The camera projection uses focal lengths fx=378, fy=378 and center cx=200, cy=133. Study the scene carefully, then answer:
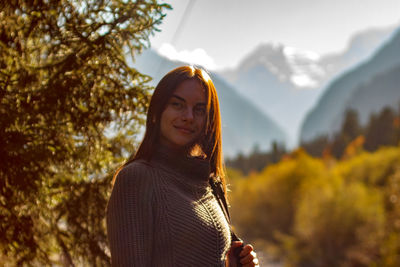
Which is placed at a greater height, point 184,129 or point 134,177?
point 184,129

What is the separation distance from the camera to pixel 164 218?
186cm

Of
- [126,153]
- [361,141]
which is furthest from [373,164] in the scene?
[126,153]

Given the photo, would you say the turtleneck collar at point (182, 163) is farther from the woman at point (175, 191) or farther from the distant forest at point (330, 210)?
the distant forest at point (330, 210)

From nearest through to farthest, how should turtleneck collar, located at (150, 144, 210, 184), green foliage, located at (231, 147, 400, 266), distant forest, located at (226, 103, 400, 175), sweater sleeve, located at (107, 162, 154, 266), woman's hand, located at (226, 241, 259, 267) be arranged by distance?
sweater sleeve, located at (107, 162, 154, 266) → turtleneck collar, located at (150, 144, 210, 184) → woman's hand, located at (226, 241, 259, 267) → green foliage, located at (231, 147, 400, 266) → distant forest, located at (226, 103, 400, 175)

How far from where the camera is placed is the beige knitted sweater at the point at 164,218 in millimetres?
1751

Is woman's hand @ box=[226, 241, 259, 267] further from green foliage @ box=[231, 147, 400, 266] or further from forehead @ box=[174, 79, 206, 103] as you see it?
green foliage @ box=[231, 147, 400, 266]

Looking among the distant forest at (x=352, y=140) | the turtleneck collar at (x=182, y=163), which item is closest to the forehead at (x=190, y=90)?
the turtleneck collar at (x=182, y=163)

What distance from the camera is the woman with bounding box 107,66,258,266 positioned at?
5.82 ft

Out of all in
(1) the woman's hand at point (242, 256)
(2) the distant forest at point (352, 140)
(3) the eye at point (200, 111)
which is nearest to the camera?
(3) the eye at point (200, 111)

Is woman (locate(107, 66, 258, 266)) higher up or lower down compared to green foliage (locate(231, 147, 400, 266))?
higher up

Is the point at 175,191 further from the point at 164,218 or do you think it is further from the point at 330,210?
the point at 330,210

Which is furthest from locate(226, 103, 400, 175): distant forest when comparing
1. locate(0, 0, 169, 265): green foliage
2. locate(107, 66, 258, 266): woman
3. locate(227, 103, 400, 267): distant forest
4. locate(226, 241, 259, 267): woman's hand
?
locate(107, 66, 258, 266): woman

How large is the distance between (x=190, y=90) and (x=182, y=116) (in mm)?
164

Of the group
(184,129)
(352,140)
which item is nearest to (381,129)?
(352,140)
